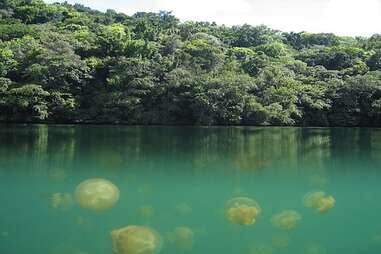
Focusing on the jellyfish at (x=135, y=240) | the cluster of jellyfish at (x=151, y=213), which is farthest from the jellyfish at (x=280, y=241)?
the jellyfish at (x=135, y=240)

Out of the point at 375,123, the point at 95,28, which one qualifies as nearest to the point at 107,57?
the point at 95,28

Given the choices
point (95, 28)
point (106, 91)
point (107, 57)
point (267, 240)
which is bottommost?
point (267, 240)

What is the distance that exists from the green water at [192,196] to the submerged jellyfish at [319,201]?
0.39ft

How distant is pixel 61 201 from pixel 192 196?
1.88 metres

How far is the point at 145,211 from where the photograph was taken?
568 cm

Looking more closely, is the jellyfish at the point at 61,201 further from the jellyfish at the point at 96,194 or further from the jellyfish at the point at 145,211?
the jellyfish at the point at 145,211

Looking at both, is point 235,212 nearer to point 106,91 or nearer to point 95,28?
point 106,91

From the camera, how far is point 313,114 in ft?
103

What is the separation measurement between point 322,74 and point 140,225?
103ft

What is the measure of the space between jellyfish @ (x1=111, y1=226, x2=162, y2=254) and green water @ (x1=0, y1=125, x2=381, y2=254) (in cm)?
10

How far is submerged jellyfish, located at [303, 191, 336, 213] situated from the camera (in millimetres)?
6359

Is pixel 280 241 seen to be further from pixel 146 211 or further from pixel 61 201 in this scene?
pixel 61 201

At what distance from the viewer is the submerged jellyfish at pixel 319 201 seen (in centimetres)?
636

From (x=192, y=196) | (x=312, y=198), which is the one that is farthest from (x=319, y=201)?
(x=192, y=196)
